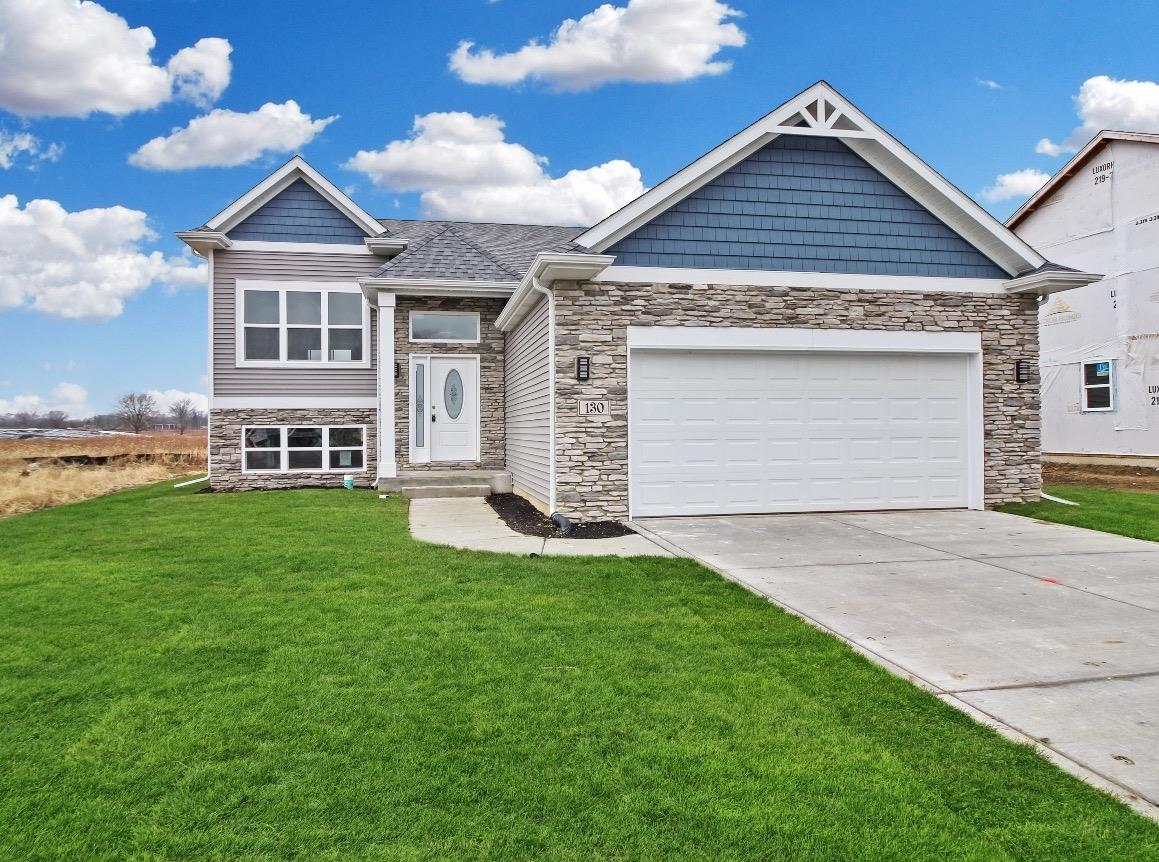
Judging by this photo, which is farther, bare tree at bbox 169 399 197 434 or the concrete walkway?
bare tree at bbox 169 399 197 434

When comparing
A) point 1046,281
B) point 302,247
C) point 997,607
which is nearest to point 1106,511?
point 1046,281

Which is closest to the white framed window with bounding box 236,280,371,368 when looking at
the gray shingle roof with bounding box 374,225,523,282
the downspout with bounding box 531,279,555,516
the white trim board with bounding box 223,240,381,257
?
the white trim board with bounding box 223,240,381,257

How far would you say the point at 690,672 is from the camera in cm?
414

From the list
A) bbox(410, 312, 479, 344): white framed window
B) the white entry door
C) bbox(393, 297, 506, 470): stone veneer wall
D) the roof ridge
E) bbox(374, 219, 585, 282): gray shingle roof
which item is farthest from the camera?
the roof ridge

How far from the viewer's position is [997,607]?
5535 mm

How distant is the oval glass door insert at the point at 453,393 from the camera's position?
46.2ft

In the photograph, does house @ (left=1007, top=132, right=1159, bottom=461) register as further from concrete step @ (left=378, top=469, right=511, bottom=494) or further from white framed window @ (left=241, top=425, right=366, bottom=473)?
white framed window @ (left=241, top=425, right=366, bottom=473)

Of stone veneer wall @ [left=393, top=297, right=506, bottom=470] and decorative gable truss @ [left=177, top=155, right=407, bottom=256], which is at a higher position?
decorative gable truss @ [left=177, top=155, right=407, bottom=256]

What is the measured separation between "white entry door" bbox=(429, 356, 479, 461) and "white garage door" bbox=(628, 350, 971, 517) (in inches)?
201

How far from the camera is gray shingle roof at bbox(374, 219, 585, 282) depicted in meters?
13.7

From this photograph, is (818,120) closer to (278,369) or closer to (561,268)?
(561,268)

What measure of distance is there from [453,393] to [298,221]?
16.5ft

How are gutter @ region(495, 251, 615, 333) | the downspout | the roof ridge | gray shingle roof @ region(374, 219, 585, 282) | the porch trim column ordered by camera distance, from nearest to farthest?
gutter @ region(495, 251, 615, 333), the downspout, the porch trim column, gray shingle roof @ region(374, 219, 585, 282), the roof ridge

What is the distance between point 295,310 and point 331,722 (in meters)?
13.2
